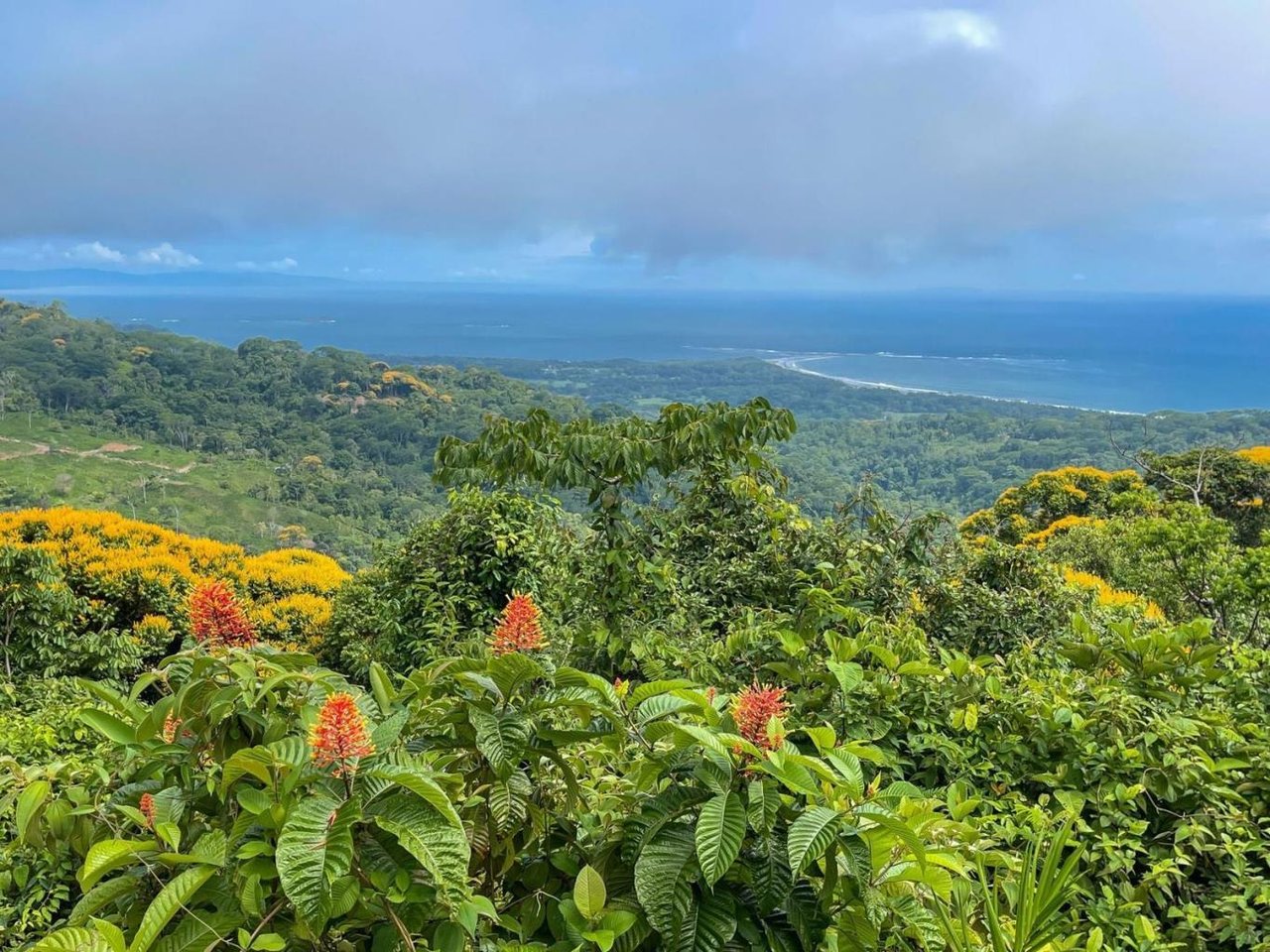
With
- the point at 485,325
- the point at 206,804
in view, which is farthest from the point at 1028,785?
the point at 485,325

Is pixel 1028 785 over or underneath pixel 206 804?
underneath

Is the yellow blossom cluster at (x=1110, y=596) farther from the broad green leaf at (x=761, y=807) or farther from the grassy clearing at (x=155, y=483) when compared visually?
the grassy clearing at (x=155, y=483)

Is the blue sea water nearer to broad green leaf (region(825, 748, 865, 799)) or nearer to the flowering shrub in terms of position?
the flowering shrub

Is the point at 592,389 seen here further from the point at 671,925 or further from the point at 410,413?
the point at 671,925

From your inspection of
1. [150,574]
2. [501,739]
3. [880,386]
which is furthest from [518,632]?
[880,386]

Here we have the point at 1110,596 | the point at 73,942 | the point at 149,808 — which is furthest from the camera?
the point at 1110,596

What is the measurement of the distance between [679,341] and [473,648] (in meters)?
102

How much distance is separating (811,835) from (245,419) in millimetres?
45907

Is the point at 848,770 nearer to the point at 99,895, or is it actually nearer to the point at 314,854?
the point at 314,854

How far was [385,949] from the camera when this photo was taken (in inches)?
41.9

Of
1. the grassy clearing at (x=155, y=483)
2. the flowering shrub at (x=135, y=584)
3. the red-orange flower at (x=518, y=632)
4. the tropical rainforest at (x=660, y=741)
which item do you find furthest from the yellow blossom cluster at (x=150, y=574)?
the grassy clearing at (x=155, y=483)

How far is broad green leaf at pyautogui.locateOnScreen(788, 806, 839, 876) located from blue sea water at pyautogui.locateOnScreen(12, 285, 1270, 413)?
2754 inches

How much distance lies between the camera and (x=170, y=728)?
1227 millimetres

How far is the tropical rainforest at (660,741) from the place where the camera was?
1044 millimetres
